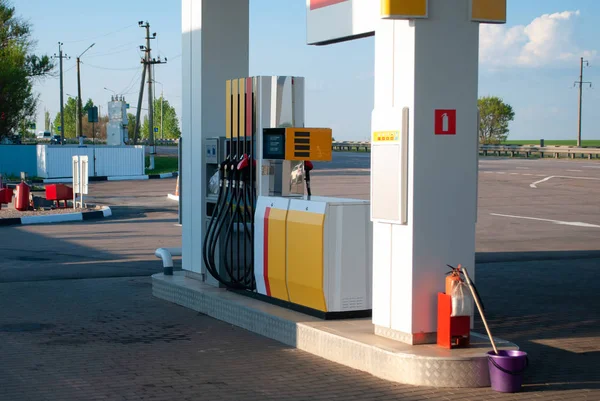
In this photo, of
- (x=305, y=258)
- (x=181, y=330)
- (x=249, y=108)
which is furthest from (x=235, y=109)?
(x=181, y=330)

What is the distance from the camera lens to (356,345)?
24.2 ft

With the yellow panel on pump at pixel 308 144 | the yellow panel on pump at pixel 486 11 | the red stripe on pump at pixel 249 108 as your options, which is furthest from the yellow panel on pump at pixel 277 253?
the yellow panel on pump at pixel 486 11

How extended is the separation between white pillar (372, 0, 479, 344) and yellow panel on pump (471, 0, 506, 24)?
0.18ft

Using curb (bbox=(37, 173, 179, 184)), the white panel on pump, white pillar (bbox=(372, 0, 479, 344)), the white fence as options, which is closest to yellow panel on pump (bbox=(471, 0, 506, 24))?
white pillar (bbox=(372, 0, 479, 344))

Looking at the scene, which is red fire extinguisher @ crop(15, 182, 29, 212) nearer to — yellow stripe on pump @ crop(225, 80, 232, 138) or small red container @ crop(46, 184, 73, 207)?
small red container @ crop(46, 184, 73, 207)

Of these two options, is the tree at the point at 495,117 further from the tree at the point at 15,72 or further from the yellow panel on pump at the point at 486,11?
the yellow panel on pump at the point at 486,11

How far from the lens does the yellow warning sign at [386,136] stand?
7.29m

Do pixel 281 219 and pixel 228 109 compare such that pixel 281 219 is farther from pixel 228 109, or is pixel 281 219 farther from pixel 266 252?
pixel 228 109

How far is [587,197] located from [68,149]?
24292 millimetres

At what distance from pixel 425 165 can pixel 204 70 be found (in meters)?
4.23

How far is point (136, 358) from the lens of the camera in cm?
782

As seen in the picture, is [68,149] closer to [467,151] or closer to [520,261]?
[520,261]

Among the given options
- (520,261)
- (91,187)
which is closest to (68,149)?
(91,187)

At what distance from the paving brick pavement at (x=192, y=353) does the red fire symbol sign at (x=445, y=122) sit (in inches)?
83.3
